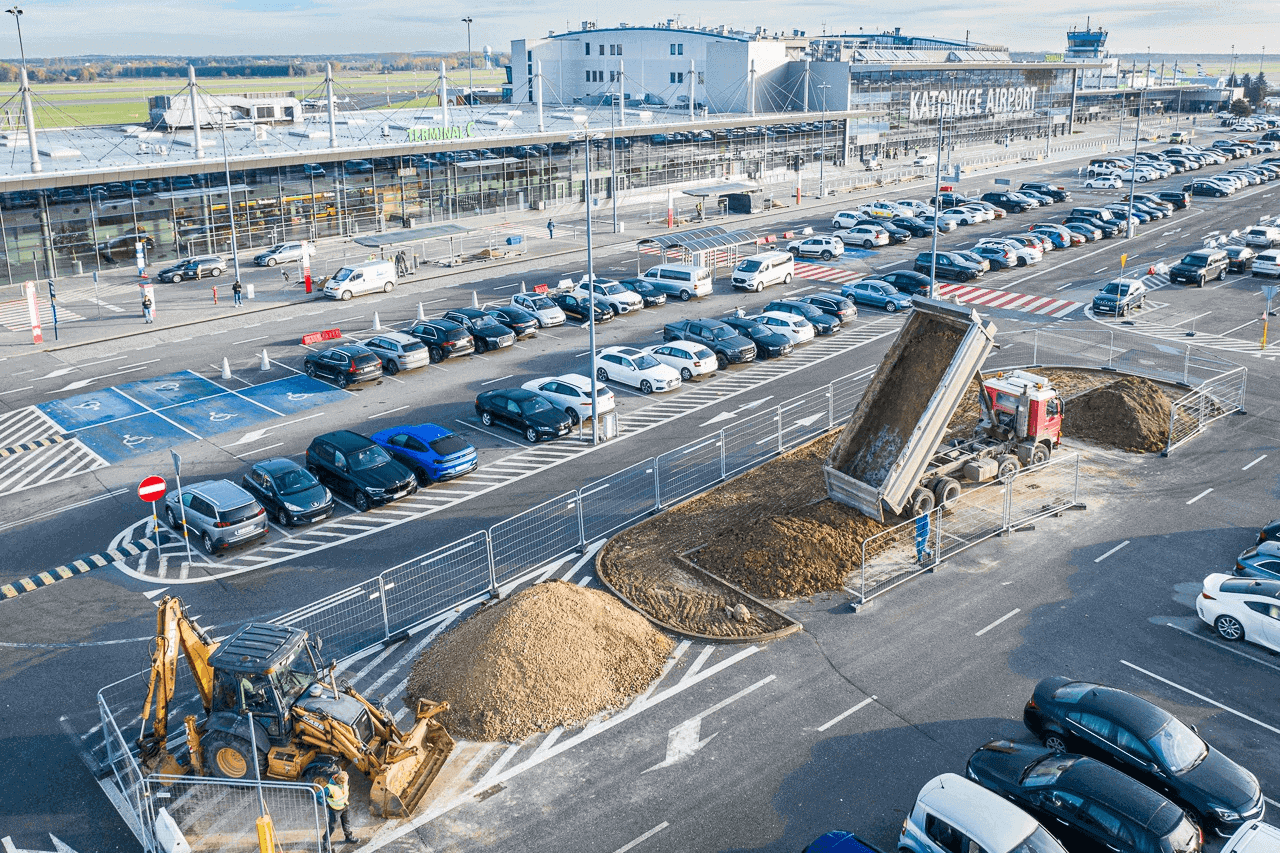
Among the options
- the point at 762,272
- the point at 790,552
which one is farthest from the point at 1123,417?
the point at 762,272

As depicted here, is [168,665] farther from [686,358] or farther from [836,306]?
[836,306]

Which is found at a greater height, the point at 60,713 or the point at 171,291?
the point at 171,291

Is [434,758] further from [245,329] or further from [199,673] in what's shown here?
[245,329]

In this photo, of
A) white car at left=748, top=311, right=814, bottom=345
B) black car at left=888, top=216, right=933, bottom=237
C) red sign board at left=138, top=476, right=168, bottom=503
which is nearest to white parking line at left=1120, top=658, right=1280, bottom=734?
red sign board at left=138, top=476, right=168, bottom=503

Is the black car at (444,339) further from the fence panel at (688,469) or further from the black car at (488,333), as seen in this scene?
the fence panel at (688,469)

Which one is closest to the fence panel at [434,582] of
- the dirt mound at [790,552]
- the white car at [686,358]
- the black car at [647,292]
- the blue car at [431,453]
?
the blue car at [431,453]

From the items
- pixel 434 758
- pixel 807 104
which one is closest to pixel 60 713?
pixel 434 758
